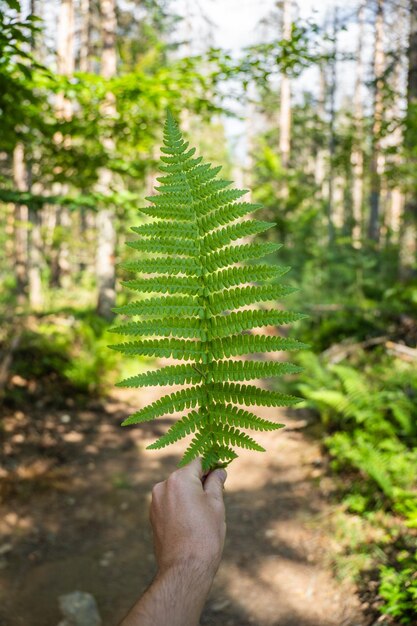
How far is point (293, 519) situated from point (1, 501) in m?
3.55

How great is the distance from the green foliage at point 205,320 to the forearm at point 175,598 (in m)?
0.34

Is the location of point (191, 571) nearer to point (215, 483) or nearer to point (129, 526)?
point (215, 483)

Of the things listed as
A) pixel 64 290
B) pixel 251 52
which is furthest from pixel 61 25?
pixel 251 52

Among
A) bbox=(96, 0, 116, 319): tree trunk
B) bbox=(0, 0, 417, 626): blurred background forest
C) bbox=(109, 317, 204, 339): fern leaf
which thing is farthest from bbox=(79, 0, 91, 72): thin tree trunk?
bbox=(109, 317, 204, 339): fern leaf

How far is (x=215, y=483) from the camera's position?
1.62m

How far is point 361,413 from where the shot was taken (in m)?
5.75

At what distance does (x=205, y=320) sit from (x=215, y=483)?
59cm

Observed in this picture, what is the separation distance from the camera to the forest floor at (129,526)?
424 centimetres

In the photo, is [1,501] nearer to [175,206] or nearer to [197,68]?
[175,206]

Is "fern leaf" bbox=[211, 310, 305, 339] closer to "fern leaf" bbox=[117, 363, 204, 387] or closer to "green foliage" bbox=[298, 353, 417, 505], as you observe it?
"fern leaf" bbox=[117, 363, 204, 387]

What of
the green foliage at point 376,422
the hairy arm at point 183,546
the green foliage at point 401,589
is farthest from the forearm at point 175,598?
the green foliage at point 376,422

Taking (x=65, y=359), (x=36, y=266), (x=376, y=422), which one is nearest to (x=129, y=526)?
(x=376, y=422)

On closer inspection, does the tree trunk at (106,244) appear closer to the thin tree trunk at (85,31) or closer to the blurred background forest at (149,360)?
the blurred background forest at (149,360)

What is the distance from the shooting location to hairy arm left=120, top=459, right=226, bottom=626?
1.42 meters
